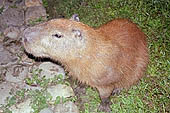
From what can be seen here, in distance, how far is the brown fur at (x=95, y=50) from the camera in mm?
3326

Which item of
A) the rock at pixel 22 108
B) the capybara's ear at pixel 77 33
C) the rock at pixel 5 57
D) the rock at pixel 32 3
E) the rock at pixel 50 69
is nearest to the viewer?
the capybara's ear at pixel 77 33

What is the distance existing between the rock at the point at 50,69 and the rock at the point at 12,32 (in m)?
0.90

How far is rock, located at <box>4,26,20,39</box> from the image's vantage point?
504cm

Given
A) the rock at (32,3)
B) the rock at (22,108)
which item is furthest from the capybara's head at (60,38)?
the rock at (32,3)

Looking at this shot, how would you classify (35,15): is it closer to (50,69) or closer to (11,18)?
(11,18)

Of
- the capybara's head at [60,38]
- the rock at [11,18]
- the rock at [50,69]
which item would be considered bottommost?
the rock at [50,69]

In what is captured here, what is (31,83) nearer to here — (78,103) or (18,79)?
(18,79)

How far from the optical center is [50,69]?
451 centimetres

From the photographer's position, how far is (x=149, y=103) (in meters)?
4.04

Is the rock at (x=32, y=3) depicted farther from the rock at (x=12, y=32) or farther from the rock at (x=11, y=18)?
the rock at (x=12, y=32)

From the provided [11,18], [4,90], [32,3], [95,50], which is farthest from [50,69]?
[32,3]

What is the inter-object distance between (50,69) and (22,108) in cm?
83

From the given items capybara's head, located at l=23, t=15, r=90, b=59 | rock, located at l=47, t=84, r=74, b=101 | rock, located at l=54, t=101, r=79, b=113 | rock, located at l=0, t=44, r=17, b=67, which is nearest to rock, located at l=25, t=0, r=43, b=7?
rock, located at l=0, t=44, r=17, b=67

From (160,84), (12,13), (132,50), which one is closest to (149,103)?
(160,84)
